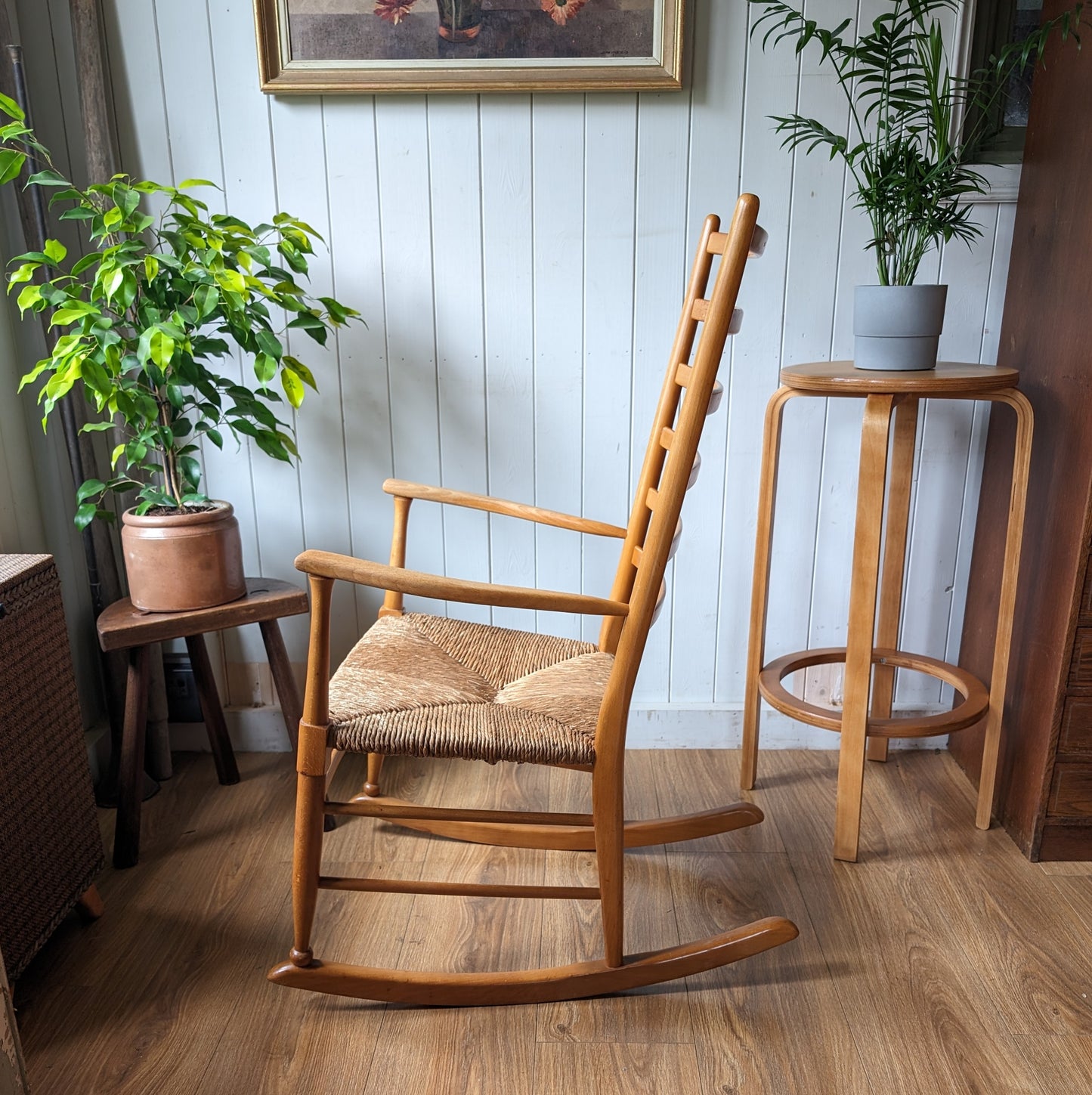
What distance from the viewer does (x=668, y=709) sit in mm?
1992

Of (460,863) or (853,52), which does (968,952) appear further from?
(853,52)

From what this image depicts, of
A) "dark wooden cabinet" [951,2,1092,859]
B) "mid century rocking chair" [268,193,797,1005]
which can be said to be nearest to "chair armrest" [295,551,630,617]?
"mid century rocking chair" [268,193,797,1005]

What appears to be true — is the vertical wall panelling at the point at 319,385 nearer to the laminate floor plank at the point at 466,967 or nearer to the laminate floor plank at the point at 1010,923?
the laminate floor plank at the point at 466,967

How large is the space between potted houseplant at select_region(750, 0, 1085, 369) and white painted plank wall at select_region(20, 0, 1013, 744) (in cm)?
6

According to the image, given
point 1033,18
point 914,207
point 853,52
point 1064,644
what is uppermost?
point 1033,18

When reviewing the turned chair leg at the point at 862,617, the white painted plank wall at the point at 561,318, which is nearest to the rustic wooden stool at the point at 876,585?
the turned chair leg at the point at 862,617

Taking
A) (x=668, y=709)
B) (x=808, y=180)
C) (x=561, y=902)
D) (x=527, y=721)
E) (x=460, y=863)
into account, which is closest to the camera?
(x=527, y=721)

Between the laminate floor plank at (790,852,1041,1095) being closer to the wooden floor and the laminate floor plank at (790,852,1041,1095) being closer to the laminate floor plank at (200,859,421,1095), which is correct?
the wooden floor

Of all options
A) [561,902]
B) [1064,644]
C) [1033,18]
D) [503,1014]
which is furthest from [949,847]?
[1033,18]

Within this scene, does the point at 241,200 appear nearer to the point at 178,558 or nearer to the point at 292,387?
the point at 292,387

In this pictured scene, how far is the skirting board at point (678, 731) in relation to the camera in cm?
199

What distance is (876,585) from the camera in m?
1.50

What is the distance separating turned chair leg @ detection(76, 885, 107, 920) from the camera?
143 centimetres

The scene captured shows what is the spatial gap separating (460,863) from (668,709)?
2.01 feet
